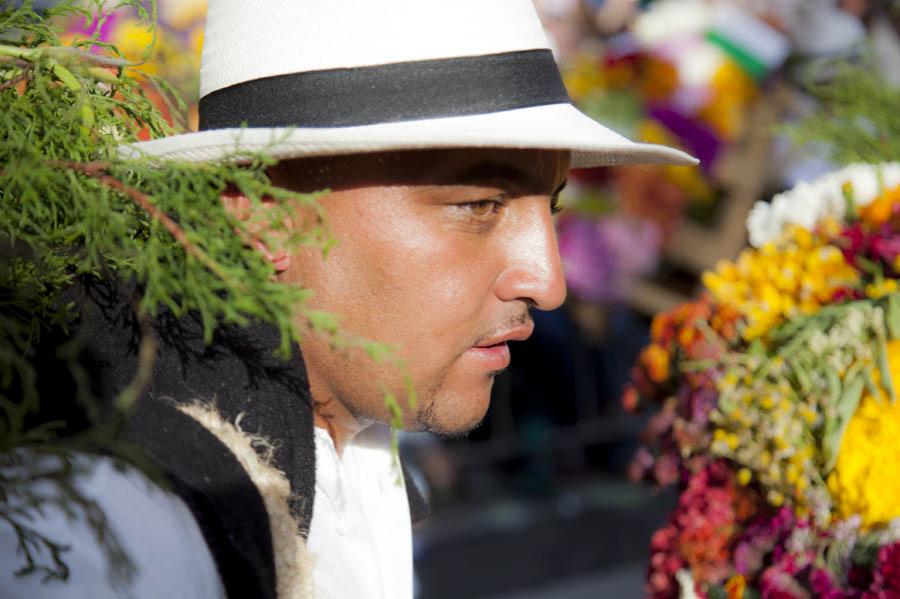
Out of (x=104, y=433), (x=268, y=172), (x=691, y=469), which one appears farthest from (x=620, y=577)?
(x=104, y=433)

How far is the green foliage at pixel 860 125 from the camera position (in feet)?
8.45

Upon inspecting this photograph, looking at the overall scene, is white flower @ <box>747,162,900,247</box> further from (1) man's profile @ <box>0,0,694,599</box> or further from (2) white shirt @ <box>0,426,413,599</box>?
(2) white shirt @ <box>0,426,413,599</box>

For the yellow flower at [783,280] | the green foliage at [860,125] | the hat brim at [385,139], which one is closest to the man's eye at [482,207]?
the hat brim at [385,139]

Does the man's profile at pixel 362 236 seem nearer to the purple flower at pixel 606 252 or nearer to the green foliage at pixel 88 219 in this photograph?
the green foliage at pixel 88 219

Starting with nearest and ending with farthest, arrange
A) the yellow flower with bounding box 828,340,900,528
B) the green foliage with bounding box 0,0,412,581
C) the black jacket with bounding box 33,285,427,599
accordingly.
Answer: the green foliage with bounding box 0,0,412,581, the black jacket with bounding box 33,285,427,599, the yellow flower with bounding box 828,340,900,528

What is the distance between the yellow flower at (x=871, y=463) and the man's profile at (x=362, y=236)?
0.61 m

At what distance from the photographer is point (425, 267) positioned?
5.31 ft

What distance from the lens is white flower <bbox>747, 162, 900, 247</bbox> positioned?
87.7 inches

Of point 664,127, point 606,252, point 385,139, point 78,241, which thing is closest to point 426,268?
point 385,139

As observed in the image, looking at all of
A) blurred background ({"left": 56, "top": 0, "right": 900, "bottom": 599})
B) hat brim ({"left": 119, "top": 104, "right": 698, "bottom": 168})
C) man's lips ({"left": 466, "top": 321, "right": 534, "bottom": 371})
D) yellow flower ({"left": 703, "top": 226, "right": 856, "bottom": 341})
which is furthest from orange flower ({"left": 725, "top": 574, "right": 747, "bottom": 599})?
blurred background ({"left": 56, "top": 0, "right": 900, "bottom": 599})

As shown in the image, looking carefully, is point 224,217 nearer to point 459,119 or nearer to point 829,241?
point 459,119

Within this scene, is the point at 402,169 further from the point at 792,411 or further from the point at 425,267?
the point at 792,411

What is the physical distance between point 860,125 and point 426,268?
5.04 feet

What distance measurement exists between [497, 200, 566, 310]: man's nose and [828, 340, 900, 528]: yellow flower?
0.62 metres
